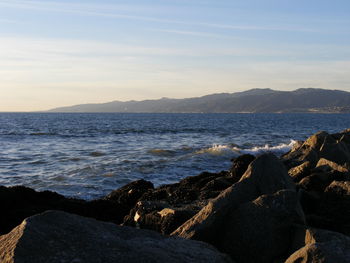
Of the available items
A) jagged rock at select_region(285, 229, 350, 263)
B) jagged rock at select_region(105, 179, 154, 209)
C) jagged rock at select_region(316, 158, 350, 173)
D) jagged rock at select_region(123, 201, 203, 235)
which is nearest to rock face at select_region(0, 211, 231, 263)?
jagged rock at select_region(285, 229, 350, 263)

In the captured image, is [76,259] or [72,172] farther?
[72,172]

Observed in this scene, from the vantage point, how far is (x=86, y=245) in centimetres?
347

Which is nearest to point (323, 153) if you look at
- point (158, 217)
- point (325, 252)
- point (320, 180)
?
point (320, 180)

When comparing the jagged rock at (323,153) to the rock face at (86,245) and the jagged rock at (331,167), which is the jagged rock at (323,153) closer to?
the jagged rock at (331,167)

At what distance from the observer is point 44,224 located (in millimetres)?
3643

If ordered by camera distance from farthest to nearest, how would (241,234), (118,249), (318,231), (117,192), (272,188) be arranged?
(117,192) < (272,188) < (241,234) < (318,231) < (118,249)

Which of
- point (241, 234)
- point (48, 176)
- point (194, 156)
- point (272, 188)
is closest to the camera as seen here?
point (241, 234)

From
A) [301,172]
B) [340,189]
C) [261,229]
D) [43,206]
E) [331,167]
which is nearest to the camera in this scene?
[261,229]

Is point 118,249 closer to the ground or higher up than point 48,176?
higher up

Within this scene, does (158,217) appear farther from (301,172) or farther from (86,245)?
(301,172)

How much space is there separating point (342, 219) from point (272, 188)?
1235 millimetres

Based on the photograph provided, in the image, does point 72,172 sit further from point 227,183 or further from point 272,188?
point 272,188

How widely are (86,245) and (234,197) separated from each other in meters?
2.65

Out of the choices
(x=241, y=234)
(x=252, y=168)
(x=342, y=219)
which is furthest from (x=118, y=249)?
(x=342, y=219)
